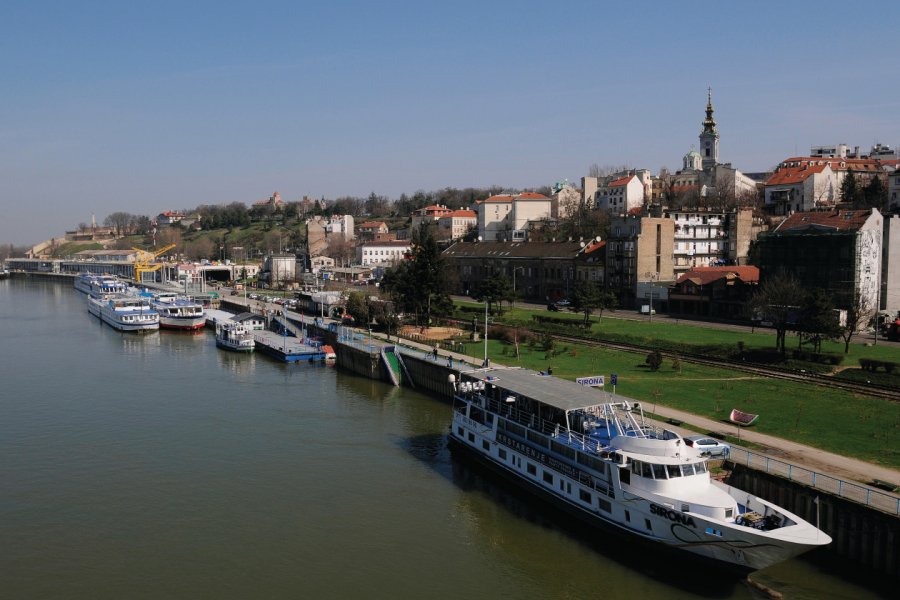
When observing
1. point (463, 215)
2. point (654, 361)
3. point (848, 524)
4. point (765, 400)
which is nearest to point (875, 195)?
point (654, 361)

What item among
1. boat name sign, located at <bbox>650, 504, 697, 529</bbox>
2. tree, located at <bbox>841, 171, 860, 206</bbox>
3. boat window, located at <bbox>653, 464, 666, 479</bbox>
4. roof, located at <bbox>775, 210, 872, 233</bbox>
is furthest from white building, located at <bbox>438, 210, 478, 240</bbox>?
boat name sign, located at <bbox>650, 504, 697, 529</bbox>

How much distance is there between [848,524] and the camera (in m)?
24.8

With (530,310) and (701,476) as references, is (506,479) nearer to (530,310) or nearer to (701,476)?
(701,476)

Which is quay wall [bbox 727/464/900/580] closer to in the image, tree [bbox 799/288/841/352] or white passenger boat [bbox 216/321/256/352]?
tree [bbox 799/288/841/352]

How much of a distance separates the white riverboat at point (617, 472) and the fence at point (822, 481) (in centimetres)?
220

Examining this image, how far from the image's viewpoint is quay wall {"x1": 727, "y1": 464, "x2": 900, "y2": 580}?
23.8 metres

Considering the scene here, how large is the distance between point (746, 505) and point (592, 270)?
63.4m

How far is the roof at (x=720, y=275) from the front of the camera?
239 feet

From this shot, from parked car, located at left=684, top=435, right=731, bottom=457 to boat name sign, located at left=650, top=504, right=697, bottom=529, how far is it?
12.8 ft

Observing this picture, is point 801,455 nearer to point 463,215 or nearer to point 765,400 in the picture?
point 765,400

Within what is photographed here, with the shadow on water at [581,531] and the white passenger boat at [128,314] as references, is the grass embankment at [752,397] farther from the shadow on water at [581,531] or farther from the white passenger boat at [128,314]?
the white passenger boat at [128,314]

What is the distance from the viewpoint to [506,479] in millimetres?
33750

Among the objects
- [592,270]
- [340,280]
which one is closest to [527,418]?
[592,270]

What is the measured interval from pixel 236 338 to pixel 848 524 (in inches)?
2256
